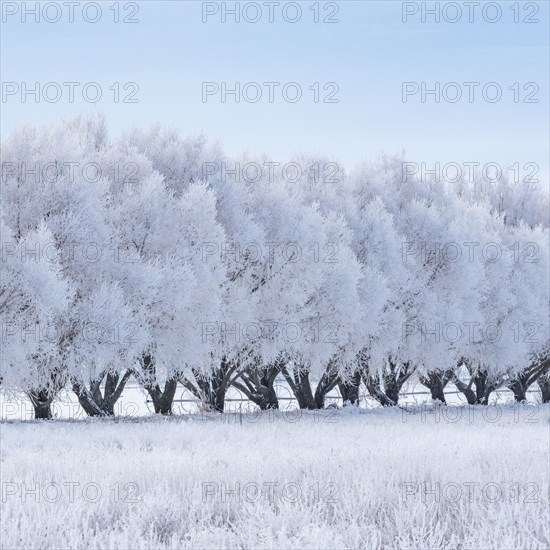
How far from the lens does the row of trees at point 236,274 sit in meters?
26.4

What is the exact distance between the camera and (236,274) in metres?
31.8

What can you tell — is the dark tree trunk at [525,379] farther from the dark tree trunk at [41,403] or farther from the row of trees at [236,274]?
the dark tree trunk at [41,403]

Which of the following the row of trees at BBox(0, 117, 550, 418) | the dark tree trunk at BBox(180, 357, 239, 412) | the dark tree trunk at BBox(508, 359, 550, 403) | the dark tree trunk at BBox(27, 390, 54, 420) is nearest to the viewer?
the row of trees at BBox(0, 117, 550, 418)

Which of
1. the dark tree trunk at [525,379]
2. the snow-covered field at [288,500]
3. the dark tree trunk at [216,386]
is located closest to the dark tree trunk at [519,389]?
the dark tree trunk at [525,379]

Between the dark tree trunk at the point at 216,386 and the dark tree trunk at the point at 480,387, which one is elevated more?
the dark tree trunk at the point at 216,386

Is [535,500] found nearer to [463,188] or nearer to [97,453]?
[97,453]

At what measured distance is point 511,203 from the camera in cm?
4853

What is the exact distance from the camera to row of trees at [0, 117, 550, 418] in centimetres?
2639

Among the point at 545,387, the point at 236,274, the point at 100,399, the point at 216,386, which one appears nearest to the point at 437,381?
the point at 545,387

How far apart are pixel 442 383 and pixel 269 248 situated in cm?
1903

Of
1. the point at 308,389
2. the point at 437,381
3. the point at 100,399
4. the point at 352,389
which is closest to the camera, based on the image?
the point at 100,399

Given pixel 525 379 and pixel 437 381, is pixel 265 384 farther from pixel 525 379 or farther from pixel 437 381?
pixel 525 379

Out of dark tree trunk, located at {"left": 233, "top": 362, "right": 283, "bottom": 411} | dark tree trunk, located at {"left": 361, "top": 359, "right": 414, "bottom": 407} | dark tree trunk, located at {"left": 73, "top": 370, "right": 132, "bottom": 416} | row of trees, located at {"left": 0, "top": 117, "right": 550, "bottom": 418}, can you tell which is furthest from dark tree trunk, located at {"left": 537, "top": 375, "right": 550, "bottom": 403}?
dark tree trunk, located at {"left": 73, "top": 370, "right": 132, "bottom": 416}

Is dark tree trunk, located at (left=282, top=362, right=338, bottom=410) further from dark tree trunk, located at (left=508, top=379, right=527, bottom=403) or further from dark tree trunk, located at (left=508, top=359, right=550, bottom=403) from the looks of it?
dark tree trunk, located at (left=508, top=379, right=527, bottom=403)
